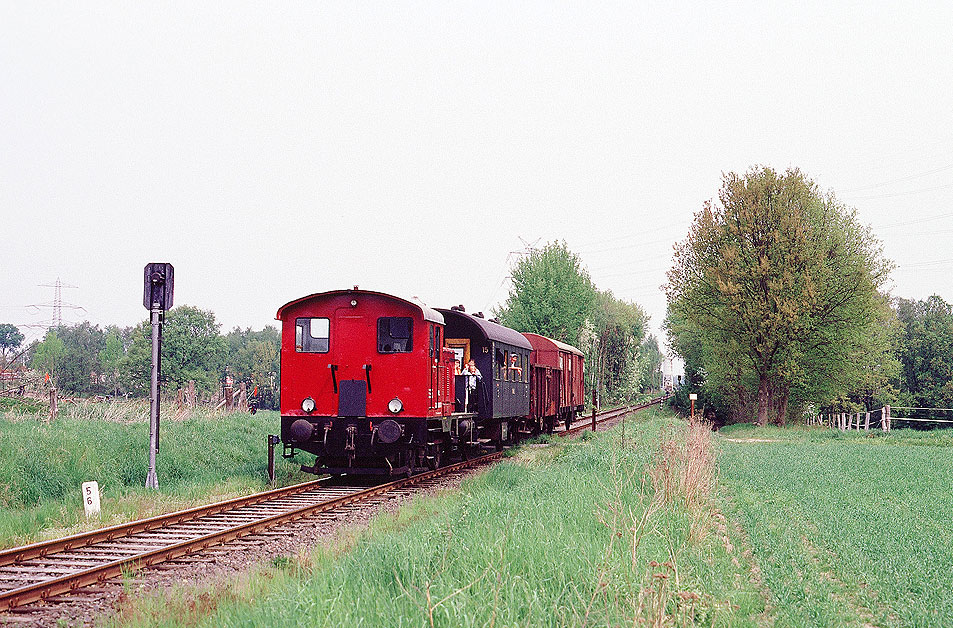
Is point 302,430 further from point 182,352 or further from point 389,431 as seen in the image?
point 182,352

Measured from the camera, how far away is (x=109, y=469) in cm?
1543

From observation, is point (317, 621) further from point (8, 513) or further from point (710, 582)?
point (8, 513)

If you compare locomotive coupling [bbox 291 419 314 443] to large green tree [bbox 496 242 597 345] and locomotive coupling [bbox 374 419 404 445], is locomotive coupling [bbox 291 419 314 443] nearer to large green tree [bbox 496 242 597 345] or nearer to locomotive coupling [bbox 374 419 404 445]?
locomotive coupling [bbox 374 419 404 445]

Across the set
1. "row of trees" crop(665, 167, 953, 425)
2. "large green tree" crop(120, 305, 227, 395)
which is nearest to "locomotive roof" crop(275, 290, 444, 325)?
"row of trees" crop(665, 167, 953, 425)

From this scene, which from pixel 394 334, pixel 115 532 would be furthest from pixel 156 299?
pixel 115 532

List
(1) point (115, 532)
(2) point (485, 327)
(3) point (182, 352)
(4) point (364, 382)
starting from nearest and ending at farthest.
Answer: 1. (1) point (115, 532)
2. (4) point (364, 382)
3. (2) point (485, 327)
4. (3) point (182, 352)

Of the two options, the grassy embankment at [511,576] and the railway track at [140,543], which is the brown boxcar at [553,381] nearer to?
the railway track at [140,543]

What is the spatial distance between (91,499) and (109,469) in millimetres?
3306

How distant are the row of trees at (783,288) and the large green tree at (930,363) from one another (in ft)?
124

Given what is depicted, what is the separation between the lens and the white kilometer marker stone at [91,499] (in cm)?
1220

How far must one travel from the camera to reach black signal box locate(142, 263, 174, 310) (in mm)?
15484

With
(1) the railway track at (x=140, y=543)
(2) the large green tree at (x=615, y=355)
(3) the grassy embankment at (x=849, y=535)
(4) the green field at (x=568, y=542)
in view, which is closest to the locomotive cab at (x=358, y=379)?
(1) the railway track at (x=140, y=543)

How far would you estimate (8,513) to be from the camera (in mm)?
12094

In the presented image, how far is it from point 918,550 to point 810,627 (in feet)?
13.4
